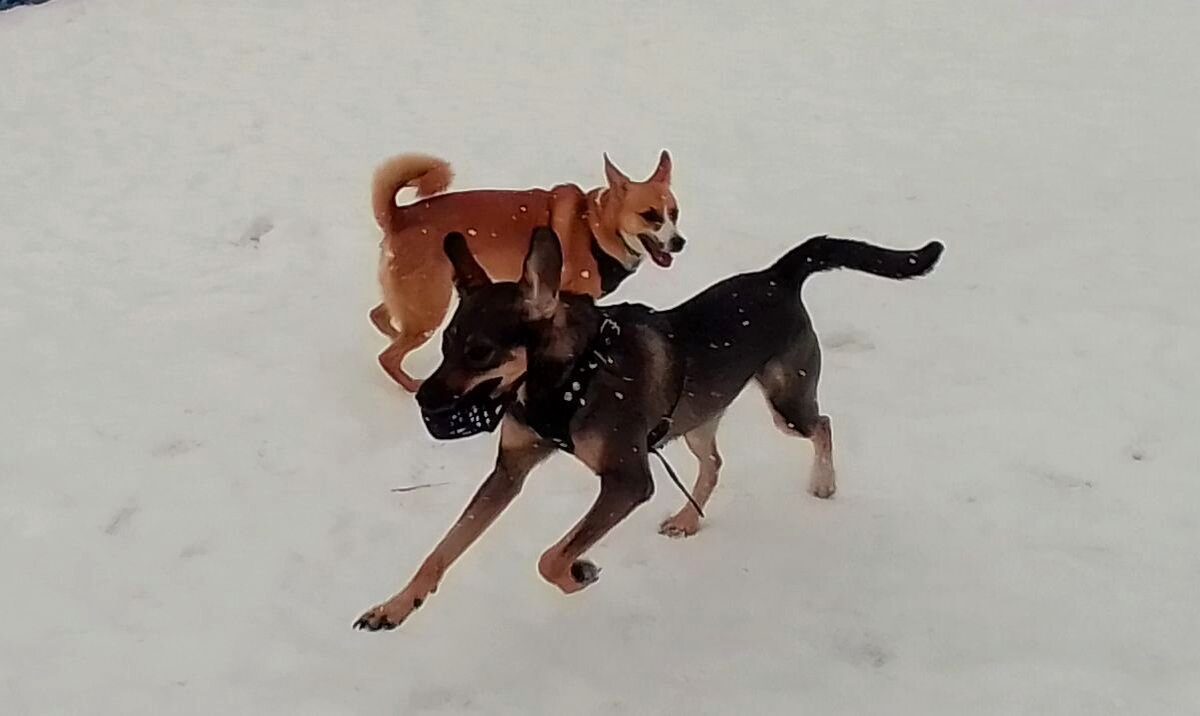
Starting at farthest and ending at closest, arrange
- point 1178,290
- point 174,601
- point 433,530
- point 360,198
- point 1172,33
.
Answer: point 1172,33
point 360,198
point 1178,290
point 433,530
point 174,601

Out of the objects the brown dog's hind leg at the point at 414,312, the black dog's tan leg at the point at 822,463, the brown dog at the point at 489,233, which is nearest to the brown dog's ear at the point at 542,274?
the black dog's tan leg at the point at 822,463

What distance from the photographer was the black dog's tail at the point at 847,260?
3812 millimetres

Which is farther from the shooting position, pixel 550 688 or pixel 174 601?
pixel 174 601

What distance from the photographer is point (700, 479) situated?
4012 millimetres

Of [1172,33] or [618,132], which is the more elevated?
[1172,33]

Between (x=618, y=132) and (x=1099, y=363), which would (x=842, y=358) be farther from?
(x=618, y=132)

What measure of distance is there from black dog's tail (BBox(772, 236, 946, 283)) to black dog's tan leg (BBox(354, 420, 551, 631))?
1042mm

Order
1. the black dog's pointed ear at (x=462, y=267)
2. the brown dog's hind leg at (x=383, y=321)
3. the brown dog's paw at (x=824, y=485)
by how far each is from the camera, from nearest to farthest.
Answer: the black dog's pointed ear at (x=462, y=267)
the brown dog's paw at (x=824, y=485)
the brown dog's hind leg at (x=383, y=321)

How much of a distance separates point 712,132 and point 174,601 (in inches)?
184

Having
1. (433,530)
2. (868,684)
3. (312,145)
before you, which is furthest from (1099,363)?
(312,145)

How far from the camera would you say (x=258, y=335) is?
17.3 ft

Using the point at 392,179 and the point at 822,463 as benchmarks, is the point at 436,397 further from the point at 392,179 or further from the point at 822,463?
the point at 392,179

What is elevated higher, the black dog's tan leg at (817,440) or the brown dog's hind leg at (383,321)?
the black dog's tan leg at (817,440)

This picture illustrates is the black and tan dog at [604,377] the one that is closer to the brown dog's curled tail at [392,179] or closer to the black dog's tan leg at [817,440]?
the black dog's tan leg at [817,440]
